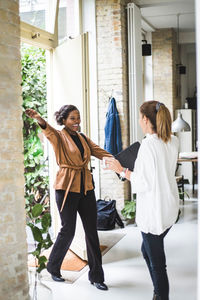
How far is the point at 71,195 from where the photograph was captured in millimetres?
3736

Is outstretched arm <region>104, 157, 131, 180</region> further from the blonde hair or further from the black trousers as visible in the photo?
the black trousers

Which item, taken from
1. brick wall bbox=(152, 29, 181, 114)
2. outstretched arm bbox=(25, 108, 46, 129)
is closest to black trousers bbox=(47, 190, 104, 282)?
outstretched arm bbox=(25, 108, 46, 129)

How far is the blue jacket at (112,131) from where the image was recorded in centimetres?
636

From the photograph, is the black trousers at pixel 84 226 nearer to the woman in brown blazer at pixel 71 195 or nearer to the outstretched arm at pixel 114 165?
the woman in brown blazer at pixel 71 195

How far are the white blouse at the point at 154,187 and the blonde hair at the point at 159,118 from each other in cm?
5

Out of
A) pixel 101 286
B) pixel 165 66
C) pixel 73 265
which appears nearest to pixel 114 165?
pixel 101 286

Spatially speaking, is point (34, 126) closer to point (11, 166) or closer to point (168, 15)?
point (11, 166)

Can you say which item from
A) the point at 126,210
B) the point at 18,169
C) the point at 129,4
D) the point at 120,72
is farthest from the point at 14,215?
the point at 129,4

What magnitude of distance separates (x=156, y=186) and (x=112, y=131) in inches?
144

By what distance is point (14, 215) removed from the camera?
2746mm

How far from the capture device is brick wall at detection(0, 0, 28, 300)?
8.76 feet

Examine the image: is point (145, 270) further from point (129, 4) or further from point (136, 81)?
point (129, 4)

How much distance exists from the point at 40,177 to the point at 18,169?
3292 mm

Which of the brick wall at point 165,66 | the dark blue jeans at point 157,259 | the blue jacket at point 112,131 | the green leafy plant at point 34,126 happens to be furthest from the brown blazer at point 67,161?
the brick wall at point 165,66
